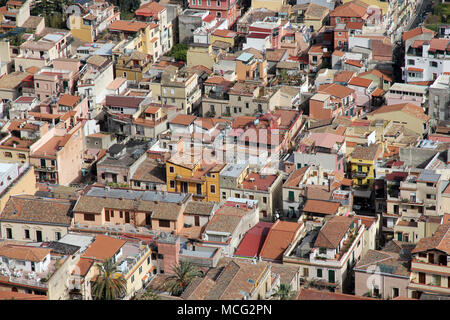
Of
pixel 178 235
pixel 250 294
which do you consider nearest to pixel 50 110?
pixel 178 235

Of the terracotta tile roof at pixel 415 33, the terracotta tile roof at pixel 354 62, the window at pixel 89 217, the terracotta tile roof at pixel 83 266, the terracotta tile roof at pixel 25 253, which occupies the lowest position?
the window at pixel 89 217

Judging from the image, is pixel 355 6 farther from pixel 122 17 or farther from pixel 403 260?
pixel 403 260

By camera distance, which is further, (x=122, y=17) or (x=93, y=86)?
(x=122, y=17)

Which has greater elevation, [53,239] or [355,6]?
[355,6]

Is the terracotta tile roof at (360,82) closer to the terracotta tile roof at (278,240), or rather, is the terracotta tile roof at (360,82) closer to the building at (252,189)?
the building at (252,189)

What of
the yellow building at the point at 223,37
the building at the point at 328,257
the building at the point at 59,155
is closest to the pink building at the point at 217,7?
the yellow building at the point at 223,37

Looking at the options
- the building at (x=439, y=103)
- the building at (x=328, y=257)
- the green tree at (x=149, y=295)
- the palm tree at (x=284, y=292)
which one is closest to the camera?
the green tree at (x=149, y=295)
